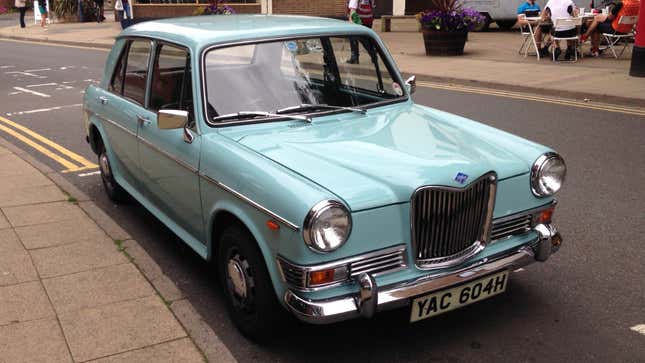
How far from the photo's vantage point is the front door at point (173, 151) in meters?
4.05

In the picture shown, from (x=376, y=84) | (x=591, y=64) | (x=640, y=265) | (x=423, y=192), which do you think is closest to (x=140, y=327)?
(x=423, y=192)

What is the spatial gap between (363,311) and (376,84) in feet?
6.74

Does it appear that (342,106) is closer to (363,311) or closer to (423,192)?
(423,192)

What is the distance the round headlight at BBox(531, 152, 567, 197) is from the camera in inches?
144

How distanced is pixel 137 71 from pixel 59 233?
1383 mm

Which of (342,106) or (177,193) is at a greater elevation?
(342,106)

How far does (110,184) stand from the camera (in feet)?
19.9

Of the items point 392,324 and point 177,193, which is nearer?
point 392,324

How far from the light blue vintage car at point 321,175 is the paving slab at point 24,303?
915mm

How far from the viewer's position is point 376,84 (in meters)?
4.68

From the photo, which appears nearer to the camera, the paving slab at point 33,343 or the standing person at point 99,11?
the paving slab at point 33,343

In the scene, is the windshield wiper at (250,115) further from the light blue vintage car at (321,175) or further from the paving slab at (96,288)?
the paving slab at (96,288)

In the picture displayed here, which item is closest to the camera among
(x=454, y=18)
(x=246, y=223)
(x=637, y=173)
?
(x=246, y=223)

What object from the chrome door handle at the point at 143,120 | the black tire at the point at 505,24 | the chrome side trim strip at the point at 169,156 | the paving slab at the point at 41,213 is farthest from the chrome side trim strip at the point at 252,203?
the black tire at the point at 505,24
